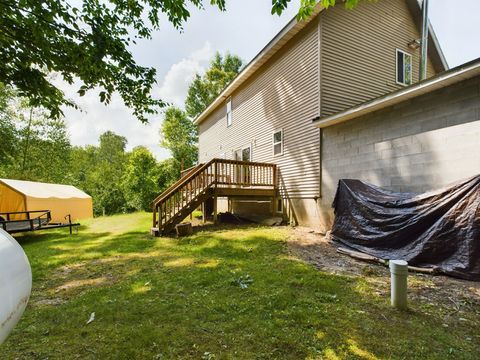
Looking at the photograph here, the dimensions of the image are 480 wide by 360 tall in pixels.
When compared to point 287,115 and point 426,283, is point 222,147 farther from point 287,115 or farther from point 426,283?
point 426,283

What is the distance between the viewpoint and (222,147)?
52.0 feet

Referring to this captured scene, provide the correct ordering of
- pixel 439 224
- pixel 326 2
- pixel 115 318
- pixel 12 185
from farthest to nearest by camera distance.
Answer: pixel 12 185, pixel 439 224, pixel 115 318, pixel 326 2

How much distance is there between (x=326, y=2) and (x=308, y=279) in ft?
12.6

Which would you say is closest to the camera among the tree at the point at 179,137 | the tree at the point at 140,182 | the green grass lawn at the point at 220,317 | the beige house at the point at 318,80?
the green grass lawn at the point at 220,317

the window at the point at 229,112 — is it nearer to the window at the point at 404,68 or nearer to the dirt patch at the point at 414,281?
the window at the point at 404,68

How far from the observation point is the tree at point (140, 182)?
20672mm

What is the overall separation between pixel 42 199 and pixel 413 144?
16024mm

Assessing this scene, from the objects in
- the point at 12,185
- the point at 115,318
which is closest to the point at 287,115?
the point at 115,318

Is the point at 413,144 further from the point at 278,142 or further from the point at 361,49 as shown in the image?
the point at 278,142

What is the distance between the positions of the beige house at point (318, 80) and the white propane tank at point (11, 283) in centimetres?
769

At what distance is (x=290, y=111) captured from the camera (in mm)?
10109

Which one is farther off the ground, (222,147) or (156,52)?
A: (156,52)

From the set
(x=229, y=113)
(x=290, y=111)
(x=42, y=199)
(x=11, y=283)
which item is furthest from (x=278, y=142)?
(x=42, y=199)

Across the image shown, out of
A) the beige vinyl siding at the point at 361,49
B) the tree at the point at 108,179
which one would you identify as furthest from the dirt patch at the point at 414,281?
the tree at the point at 108,179
